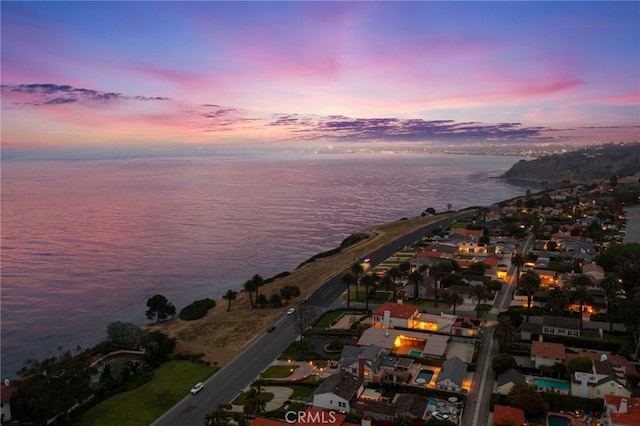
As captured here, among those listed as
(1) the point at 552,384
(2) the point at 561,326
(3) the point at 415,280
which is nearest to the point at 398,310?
(3) the point at 415,280

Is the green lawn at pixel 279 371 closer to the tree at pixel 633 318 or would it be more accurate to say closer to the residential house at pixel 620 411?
the residential house at pixel 620 411

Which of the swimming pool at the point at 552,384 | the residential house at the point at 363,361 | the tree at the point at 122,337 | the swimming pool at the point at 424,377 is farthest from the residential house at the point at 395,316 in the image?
the tree at the point at 122,337

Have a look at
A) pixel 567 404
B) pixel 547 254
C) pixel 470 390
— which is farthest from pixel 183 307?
pixel 547 254

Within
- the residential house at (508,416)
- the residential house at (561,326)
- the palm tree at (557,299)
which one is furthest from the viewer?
the palm tree at (557,299)

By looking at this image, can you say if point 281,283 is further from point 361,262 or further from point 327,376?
point 327,376

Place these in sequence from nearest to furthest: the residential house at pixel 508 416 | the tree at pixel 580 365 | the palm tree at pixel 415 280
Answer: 1. the residential house at pixel 508 416
2. the tree at pixel 580 365
3. the palm tree at pixel 415 280
